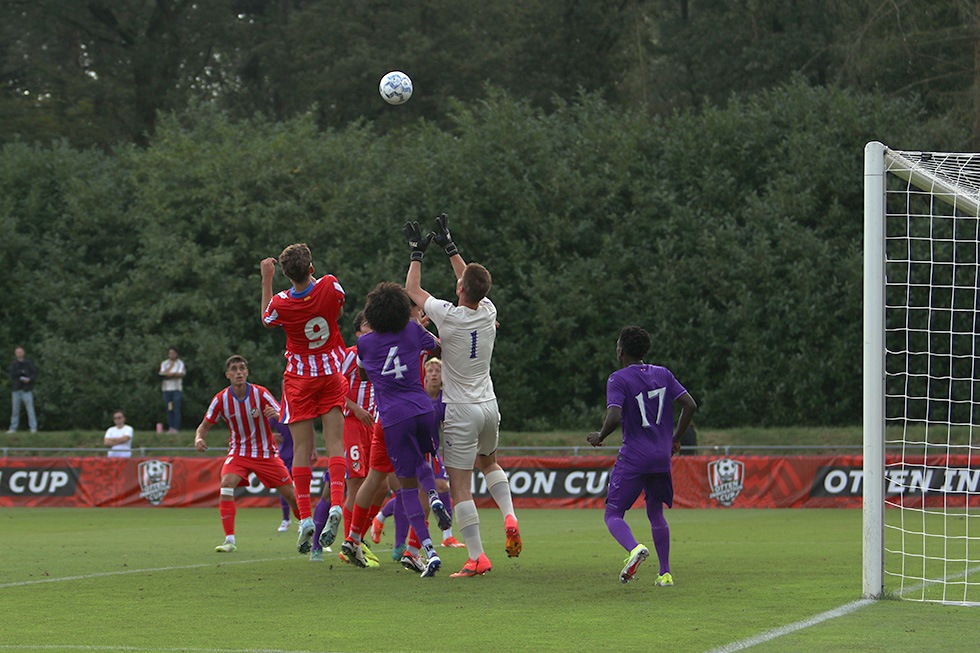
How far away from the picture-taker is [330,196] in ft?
110

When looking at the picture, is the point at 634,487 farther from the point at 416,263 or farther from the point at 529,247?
the point at 529,247

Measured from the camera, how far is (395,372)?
9.28 meters

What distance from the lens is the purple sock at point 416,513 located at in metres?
9.37

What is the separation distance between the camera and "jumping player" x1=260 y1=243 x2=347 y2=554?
33.4ft

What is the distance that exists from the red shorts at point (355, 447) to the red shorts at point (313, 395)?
1.86ft

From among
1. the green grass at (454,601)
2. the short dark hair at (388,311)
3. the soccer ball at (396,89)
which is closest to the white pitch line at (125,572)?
the green grass at (454,601)

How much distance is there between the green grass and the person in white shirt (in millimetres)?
641

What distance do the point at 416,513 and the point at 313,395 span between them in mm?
1665

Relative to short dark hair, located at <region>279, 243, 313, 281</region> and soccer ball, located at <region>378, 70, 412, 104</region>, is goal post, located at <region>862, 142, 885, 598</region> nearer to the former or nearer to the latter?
short dark hair, located at <region>279, 243, 313, 281</region>

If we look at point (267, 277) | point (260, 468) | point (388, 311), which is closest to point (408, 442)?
point (388, 311)

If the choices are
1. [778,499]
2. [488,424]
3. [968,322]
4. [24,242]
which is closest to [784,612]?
[488,424]

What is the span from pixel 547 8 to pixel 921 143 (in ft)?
60.4

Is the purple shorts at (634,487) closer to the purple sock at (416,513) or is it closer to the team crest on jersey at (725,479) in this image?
the purple sock at (416,513)

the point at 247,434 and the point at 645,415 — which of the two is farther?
the point at 247,434
